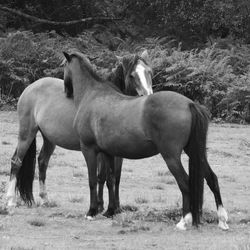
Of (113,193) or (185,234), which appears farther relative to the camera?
(113,193)

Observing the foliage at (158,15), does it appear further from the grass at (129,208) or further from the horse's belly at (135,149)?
the horse's belly at (135,149)

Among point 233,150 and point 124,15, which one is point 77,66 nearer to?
point 233,150

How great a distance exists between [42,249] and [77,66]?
136 inches

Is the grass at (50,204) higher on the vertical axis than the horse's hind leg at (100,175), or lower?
lower

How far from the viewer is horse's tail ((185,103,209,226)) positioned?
7930 mm

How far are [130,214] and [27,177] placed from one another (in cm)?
186

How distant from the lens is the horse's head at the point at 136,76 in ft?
30.7

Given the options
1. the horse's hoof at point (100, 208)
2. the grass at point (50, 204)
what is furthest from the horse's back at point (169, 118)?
the grass at point (50, 204)

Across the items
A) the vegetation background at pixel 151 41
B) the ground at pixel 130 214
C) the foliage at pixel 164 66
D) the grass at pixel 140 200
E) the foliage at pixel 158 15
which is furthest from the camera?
the foliage at pixel 158 15

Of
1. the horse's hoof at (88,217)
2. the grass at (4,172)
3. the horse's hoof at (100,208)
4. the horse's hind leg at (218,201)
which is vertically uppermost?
the horse's hind leg at (218,201)

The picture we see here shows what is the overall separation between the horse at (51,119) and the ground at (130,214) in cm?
35

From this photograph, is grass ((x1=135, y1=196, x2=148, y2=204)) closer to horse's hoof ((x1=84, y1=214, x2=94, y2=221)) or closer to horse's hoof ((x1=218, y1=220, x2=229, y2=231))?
horse's hoof ((x1=84, y1=214, x2=94, y2=221))

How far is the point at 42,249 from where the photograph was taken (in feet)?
22.5

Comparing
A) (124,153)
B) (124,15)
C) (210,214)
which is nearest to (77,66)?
(124,153)
